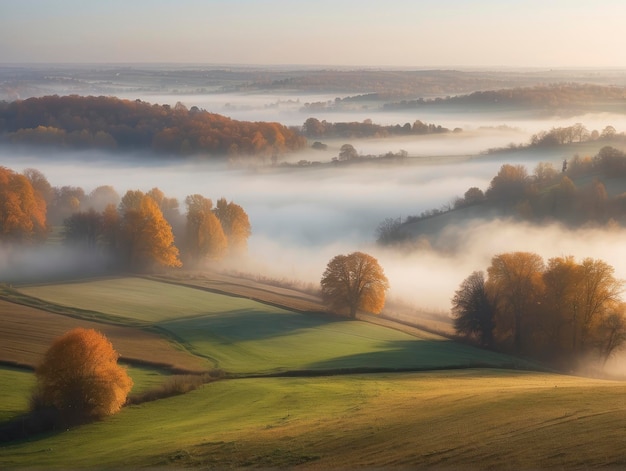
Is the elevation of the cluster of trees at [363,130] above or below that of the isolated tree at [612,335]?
above

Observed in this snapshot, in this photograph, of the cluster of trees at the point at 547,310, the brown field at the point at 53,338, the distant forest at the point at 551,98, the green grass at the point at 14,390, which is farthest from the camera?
the distant forest at the point at 551,98

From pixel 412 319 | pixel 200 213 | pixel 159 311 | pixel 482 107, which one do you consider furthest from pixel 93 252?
pixel 482 107

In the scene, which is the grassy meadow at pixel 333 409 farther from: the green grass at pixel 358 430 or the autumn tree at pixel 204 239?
the autumn tree at pixel 204 239

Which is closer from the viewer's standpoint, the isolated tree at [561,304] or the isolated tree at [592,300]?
the isolated tree at [592,300]

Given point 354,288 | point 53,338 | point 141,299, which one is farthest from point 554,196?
point 53,338

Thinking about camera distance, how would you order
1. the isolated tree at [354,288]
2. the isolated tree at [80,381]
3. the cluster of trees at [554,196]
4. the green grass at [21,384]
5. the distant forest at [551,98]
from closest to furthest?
the green grass at [21,384] < the isolated tree at [80,381] < the isolated tree at [354,288] < the cluster of trees at [554,196] < the distant forest at [551,98]

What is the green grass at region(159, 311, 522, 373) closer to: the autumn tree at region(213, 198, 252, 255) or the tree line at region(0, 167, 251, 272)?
the tree line at region(0, 167, 251, 272)

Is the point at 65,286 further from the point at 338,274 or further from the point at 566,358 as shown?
the point at 566,358

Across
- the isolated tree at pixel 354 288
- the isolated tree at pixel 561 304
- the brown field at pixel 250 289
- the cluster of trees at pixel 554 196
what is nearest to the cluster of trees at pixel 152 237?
the brown field at pixel 250 289
